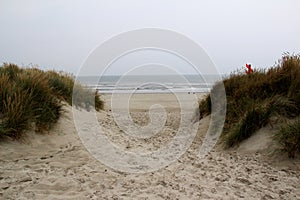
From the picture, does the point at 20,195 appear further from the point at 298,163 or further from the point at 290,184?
the point at 298,163

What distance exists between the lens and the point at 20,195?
10.9 ft

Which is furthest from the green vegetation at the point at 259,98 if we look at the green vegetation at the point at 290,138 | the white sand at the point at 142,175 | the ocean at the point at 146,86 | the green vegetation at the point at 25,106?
the green vegetation at the point at 25,106

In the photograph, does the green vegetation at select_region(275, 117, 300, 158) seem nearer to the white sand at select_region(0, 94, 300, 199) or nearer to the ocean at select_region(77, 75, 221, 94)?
the white sand at select_region(0, 94, 300, 199)

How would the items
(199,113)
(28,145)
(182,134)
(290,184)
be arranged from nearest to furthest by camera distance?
(290,184), (28,145), (182,134), (199,113)

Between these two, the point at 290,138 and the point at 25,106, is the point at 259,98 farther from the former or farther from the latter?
the point at 25,106

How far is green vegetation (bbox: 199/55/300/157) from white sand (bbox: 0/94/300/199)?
0.30 meters

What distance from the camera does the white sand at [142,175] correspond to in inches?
137

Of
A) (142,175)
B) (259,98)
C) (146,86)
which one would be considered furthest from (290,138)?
(146,86)

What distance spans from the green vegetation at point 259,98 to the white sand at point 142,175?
30 centimetres

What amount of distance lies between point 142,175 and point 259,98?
373cm

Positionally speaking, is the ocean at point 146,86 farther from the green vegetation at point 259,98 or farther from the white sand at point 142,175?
the white sand at point 142,175

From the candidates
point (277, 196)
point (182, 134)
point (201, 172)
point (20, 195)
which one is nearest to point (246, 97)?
point (182, 134)

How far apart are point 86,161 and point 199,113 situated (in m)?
4.85

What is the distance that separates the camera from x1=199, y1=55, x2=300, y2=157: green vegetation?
567 centimetres
